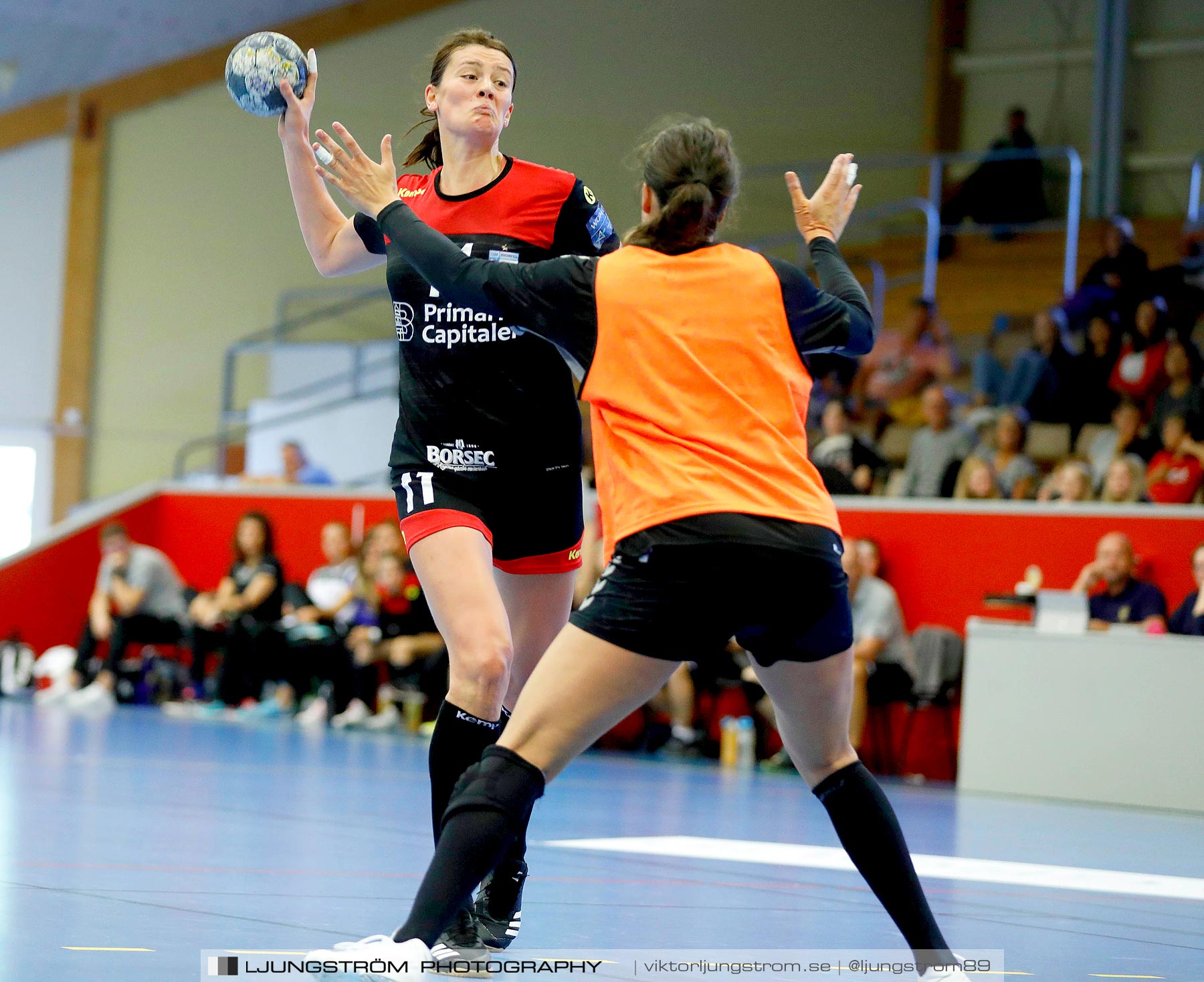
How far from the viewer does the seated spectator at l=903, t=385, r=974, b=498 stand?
35.5 feet

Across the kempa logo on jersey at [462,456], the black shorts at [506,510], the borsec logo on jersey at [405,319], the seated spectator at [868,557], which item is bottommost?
the seated spectator at [868,557]

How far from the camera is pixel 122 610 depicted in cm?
1223

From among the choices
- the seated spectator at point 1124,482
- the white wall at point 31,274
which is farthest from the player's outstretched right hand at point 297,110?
the white wall at point 31,274

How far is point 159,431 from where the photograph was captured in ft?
60.7

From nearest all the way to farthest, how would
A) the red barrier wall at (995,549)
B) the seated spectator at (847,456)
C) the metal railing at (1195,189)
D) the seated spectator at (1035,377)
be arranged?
the red barrier wall at (995,549) → the seated spectator at (847,456) → the seated spectator at (1035,377) → the metal railing at (1195,189)

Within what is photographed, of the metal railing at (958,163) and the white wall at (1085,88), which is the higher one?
the white wall at (1085,88)

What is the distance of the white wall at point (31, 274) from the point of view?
60.8ft

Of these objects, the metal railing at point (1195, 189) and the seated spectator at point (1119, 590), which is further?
the metal railing at point (1195, 189)

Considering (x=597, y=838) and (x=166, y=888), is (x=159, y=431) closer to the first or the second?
(x=597, y=838)

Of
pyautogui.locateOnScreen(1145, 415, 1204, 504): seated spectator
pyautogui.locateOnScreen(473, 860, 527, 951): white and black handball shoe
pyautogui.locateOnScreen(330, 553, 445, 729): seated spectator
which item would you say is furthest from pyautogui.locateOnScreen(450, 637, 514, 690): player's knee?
pyautogui.locateOnScreen(330, 553, 445, 729): seated spectator

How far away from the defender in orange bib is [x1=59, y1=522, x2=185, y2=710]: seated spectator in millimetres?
9946

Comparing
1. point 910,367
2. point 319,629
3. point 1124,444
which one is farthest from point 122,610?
point 1124,444

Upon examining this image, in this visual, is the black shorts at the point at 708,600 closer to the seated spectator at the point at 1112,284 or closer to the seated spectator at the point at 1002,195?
the seated spectator at the point at 1112,284

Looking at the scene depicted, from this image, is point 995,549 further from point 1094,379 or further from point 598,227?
point 598,227
